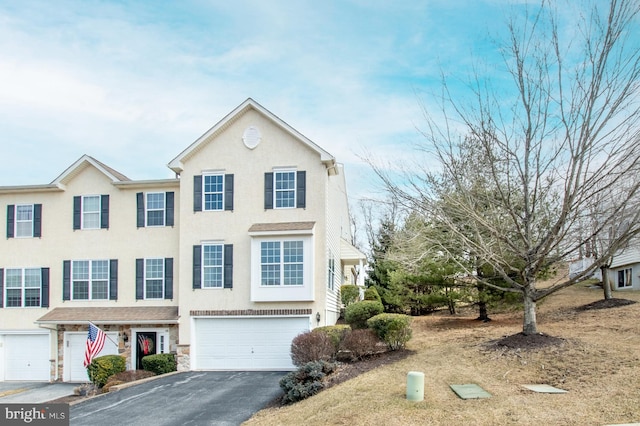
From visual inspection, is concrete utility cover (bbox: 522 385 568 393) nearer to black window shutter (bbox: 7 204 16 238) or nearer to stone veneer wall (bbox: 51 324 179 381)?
stone veneer wall (bbox: 51 324 179 381)

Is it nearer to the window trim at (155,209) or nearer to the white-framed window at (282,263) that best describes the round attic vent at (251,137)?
the white-framed window at (282,263)

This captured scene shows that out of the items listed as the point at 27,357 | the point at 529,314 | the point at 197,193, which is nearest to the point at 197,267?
the point at 197,193

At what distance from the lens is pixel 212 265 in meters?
21.5

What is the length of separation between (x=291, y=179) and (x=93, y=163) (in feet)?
27.1

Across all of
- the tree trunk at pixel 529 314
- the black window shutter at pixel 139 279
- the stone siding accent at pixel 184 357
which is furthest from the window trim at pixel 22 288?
the tree trunk at pixel 529 314

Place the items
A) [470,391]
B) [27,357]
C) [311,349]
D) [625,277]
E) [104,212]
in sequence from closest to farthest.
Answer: [470,391] < [311,349] < [104,212] < [27,357] < [625,277]

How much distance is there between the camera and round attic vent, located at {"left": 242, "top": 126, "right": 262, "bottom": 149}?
21.7 m

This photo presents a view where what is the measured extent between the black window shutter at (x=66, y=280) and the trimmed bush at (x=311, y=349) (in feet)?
37.6

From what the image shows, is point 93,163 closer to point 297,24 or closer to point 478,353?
point 297,24

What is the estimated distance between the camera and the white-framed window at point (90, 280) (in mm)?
22781

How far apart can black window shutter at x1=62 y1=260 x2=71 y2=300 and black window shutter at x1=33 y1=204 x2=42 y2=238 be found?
1.75m

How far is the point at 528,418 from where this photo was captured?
9.48 meters

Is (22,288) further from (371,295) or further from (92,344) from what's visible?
(371,295)

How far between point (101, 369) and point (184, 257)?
15.9 ft
